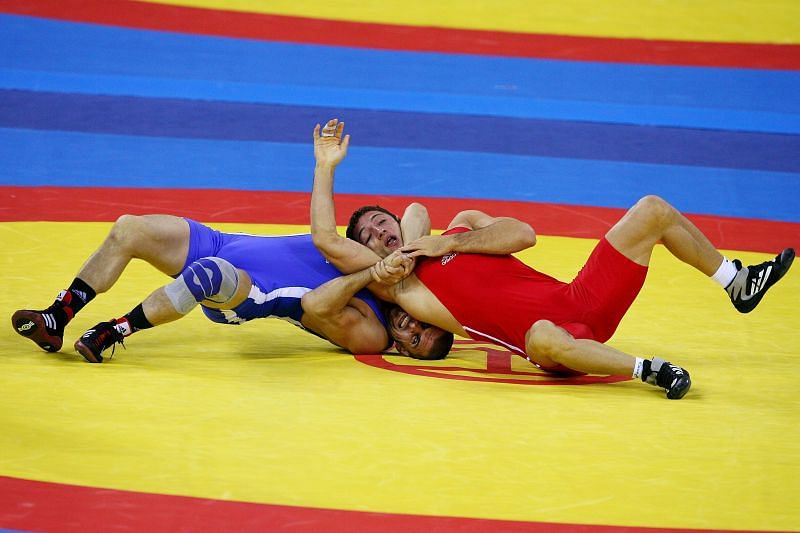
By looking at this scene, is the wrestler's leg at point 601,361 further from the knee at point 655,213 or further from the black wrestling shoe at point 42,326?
the black wrestling shoe at point 42,326

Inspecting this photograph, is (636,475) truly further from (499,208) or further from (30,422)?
(499,208)

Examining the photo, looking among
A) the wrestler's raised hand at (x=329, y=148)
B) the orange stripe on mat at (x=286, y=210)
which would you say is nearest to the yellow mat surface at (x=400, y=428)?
the wrestler's raised hand at (x=329, y=148)

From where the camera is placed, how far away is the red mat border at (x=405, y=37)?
40.2ft

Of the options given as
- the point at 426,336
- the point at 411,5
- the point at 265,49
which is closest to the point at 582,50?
the point at 411,5

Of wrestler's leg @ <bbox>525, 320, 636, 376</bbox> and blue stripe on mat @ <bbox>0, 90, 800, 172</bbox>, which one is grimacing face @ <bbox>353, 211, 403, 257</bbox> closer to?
wrestler's leg @ <bbox>525, 320, 636, 376</bbox>

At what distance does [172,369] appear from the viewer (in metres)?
5.67

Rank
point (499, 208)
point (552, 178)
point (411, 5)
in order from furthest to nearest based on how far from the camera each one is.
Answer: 1. point (411, 5)
2. point (552, 178)
3. point (499, 208)

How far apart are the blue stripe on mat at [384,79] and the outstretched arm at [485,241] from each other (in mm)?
5154

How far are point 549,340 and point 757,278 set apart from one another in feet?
3.33

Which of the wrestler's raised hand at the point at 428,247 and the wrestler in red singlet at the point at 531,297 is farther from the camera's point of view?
the wrestler's raised hand at the point at 428,247

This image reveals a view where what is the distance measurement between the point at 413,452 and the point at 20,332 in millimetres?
1826

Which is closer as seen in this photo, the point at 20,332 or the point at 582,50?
the point at 20,332

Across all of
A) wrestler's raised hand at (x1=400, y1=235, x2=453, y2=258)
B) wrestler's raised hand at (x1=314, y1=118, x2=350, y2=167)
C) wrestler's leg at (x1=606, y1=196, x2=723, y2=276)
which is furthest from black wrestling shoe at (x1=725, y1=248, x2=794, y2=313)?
wrestler's raised hand at (x1=314, y1=118, x2=350, y2=167)

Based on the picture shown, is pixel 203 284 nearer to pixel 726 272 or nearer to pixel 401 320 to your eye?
pixel 401 320
